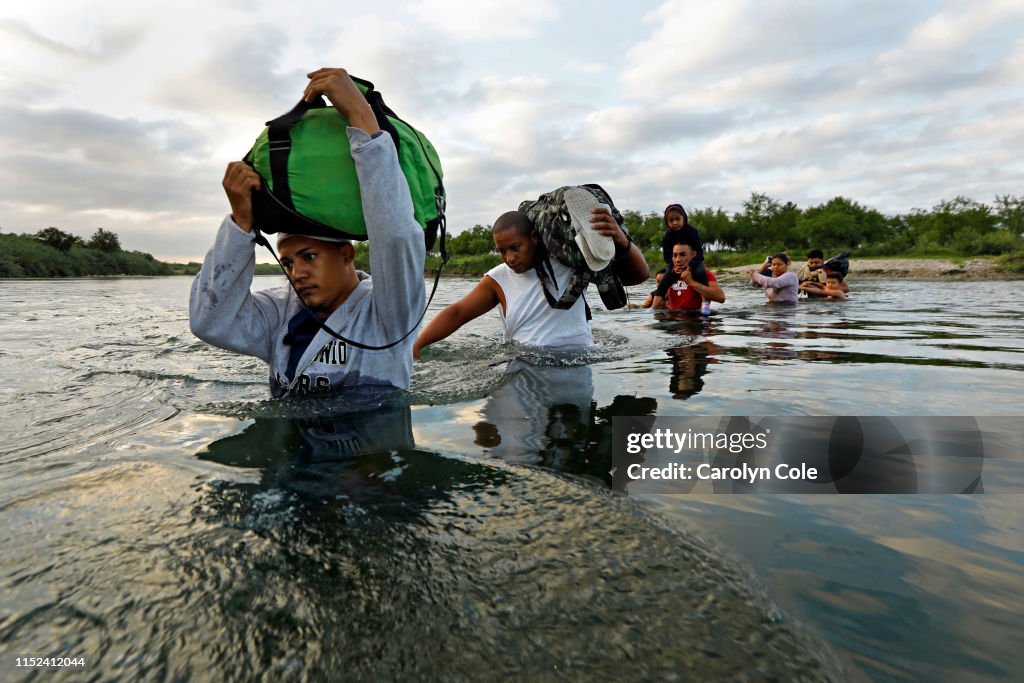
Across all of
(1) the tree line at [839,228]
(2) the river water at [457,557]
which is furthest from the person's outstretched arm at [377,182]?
(1) the tree line at [839,228]

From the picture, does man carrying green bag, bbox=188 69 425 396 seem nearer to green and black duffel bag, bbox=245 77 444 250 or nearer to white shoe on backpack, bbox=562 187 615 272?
green and black duffel bag, bbox=245 77 444 250

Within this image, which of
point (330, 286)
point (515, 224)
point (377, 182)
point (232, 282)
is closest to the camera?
point (377, 182)

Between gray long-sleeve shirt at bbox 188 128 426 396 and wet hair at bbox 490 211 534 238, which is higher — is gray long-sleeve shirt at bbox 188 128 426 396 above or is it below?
below

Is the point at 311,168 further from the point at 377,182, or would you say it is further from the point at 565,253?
the point at 565,253

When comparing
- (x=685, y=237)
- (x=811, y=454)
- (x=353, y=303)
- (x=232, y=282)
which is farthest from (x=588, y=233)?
(x=685, y=237)

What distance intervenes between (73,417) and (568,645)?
11.2 feet

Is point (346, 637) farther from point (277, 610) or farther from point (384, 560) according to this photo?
point (384, 560)

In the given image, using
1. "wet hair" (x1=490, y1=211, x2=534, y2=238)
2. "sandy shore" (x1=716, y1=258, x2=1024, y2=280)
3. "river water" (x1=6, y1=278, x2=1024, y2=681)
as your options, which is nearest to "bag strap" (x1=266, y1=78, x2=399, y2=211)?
"river water" (x1=6, y1=278, x2=1024, y2=681)

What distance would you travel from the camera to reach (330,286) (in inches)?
110

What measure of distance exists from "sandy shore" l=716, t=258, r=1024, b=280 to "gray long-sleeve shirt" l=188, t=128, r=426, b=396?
2929 cm

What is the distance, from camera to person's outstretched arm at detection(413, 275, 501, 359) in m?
4.89

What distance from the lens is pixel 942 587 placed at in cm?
147

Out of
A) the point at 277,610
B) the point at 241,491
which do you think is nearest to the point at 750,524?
the point at 277,610

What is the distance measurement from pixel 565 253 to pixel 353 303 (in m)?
2.15
